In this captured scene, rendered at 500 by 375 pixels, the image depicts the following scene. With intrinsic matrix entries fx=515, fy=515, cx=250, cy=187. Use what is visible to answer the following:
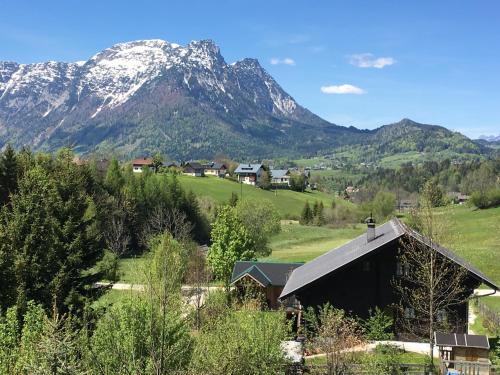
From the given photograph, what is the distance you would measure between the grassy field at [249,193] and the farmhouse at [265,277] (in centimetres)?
9520

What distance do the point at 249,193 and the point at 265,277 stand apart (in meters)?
120

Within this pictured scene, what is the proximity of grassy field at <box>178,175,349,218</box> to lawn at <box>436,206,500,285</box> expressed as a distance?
47.5 metres

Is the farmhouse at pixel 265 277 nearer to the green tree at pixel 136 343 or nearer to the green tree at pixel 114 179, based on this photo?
the green tree at pixel 136 343

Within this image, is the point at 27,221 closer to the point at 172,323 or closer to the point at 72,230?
the point at 72,230

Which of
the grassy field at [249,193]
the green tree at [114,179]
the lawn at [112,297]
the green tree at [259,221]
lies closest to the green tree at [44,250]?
the lawn at [112,297]

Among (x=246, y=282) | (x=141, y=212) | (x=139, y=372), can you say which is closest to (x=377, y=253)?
(x=246, y=282)

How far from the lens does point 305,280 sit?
3294 centimetres

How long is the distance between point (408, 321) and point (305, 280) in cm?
665

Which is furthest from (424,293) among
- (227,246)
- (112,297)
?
(112,297)

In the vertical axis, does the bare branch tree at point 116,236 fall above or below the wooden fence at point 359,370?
above

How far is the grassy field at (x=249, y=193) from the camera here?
14988cm

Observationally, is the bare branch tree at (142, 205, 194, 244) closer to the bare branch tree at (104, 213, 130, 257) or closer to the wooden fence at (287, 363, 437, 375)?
the bare branch tree at (104, 213, 130, 257)

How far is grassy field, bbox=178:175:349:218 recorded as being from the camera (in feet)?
492

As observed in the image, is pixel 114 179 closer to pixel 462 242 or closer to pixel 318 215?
pixel 462 242
